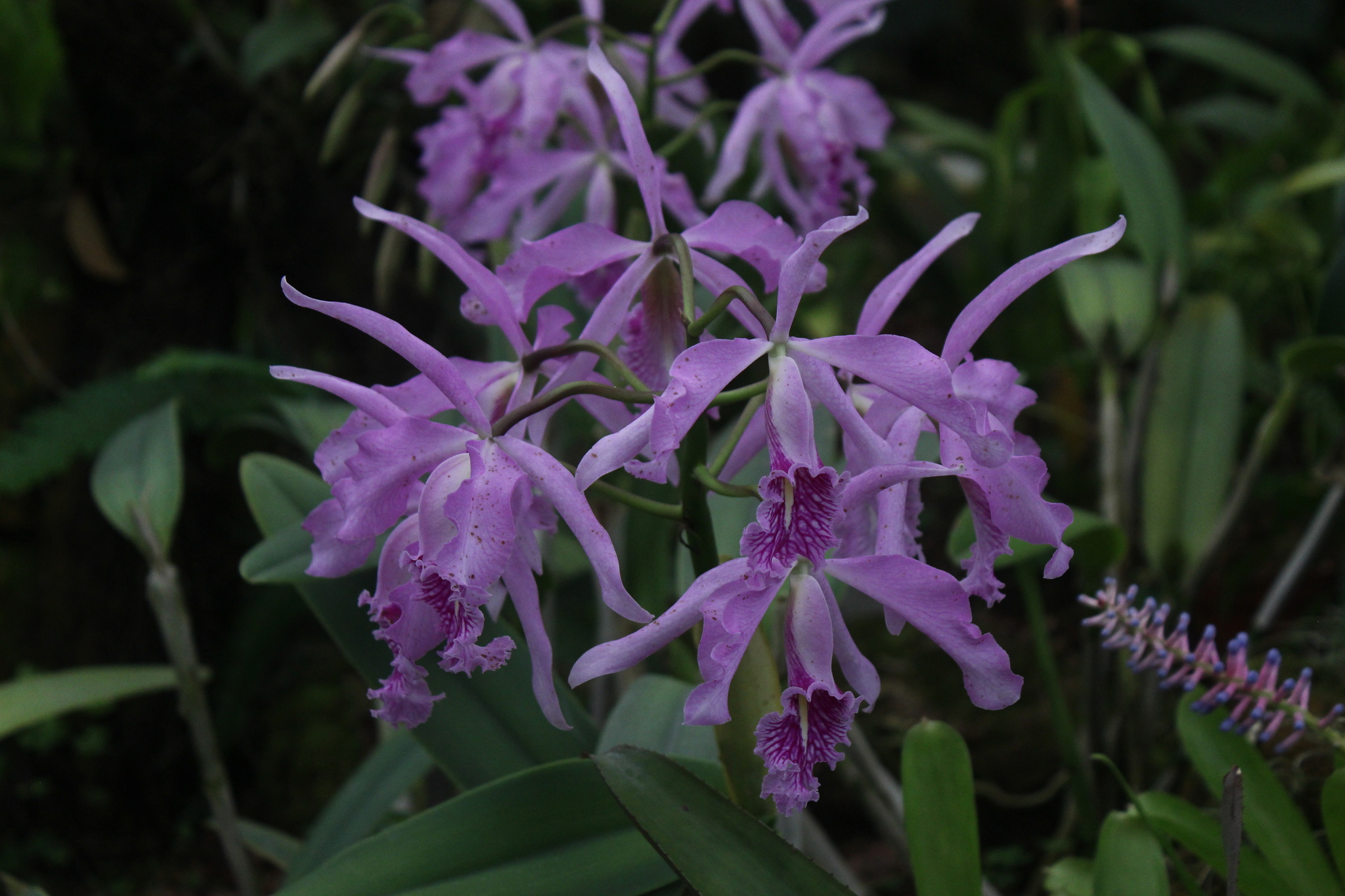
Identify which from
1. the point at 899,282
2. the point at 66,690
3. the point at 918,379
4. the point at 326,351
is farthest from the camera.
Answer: the point at 326,351

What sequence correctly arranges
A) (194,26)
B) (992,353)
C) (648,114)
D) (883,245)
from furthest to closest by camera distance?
(883,245) → (992,353) → (194,26) → (648,114)

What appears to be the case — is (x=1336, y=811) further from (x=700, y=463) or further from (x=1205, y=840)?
(x=700, y=463)

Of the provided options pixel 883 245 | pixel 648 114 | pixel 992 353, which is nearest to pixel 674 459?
pixel 648 114

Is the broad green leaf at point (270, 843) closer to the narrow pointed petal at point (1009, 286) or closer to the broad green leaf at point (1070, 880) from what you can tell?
the broad green leaf at point (1070, 880)

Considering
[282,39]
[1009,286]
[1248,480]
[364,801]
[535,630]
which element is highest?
[1009,286]

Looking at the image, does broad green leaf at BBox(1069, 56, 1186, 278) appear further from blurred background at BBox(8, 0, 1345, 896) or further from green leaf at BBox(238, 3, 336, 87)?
green leaf at BBox(238, 3, 336, 87)

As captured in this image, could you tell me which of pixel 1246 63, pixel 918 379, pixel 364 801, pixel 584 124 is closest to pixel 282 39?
pixel 584 124

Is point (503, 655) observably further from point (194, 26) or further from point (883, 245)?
point (883, 245)

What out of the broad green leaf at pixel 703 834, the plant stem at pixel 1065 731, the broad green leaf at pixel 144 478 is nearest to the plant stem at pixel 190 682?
the broad green leaf at pixel 144 478
